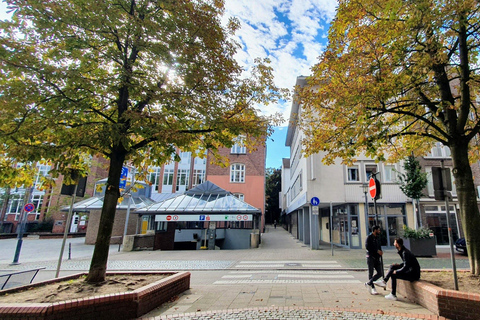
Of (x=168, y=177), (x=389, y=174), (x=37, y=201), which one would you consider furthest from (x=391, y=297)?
(x=37, y=201)

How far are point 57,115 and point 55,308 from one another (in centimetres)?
349

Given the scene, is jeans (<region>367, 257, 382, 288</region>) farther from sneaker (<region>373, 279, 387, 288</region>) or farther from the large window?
the large window

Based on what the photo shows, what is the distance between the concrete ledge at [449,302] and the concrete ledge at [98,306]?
5.17 meters

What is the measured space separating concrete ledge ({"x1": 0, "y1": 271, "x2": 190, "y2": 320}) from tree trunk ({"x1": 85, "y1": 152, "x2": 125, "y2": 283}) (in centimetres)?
116

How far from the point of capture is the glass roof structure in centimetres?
1828

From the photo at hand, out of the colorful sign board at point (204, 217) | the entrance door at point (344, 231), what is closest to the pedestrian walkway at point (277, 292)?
the colorful sign board at point (204, 217)

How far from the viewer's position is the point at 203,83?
6473mm

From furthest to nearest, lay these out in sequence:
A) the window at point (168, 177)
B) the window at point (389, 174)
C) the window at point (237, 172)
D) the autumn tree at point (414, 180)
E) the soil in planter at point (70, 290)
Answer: the window at point (168, 177), the window at point (237, 172), the window at point (389, 174), the autumn tree at point (414, 180), the soil in planter at point (70, 290)

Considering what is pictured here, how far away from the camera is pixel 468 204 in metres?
6.05

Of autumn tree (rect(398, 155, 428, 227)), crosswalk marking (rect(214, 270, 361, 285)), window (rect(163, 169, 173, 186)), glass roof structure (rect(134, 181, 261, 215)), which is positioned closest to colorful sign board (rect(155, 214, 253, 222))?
glass roof structure (rect(134, 181, 261, 215))

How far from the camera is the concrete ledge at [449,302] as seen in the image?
4.41m

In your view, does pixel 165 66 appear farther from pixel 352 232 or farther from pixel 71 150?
pixel 352 232

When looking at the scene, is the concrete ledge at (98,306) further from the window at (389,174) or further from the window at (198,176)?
the window at (198,176)

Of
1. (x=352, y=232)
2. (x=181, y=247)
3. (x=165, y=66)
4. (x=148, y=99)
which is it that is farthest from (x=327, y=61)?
(x=181, y=247)
